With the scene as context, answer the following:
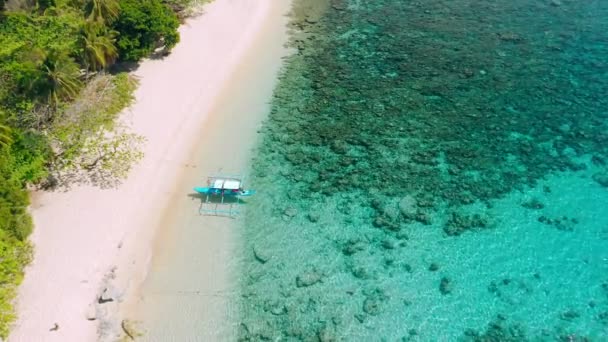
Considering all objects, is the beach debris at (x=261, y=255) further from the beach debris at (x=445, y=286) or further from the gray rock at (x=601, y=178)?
the gray rock at (x=601, y=178)

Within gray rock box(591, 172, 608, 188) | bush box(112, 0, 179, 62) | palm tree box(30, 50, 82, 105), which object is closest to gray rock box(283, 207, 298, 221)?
palm tree box(30, 50, 82, 105)

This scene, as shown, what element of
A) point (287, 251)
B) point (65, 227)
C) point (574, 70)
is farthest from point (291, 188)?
point (574, 70)

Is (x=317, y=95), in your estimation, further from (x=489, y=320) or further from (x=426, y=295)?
(x=489, y=320)

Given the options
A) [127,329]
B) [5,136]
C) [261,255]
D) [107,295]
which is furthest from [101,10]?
[127,329]

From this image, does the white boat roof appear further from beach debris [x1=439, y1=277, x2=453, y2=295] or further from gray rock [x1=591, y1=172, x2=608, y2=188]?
gray rock [x1=591, y1=172, x2=608, y2=188]

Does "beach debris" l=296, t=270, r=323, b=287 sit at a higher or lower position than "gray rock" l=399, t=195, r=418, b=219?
lower

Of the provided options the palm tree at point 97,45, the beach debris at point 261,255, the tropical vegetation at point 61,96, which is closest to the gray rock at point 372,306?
the beach debris at point 261,255
